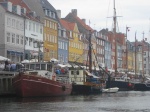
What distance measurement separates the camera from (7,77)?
53.9m

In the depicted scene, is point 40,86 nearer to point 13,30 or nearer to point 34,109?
point 34,109

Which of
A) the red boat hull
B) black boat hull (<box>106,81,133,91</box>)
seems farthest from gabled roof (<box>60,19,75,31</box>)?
the red boat hull

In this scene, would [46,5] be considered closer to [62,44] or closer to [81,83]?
[62,44]

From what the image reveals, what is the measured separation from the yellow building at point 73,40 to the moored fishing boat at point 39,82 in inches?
2214

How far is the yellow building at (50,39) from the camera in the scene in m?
97.2

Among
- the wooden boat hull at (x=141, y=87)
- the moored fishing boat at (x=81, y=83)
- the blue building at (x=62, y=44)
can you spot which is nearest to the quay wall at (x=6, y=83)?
the moored fishing boat at (x=81, y=83)

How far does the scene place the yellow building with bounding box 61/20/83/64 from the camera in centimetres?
11400

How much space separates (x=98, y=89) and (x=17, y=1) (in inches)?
1257

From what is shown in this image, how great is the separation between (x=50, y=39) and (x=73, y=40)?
16.6 metres

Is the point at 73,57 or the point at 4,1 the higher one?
the point at 4,1

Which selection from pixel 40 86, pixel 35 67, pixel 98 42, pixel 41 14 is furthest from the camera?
pixel 98 42

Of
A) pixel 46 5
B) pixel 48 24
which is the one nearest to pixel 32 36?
pixel 48 24

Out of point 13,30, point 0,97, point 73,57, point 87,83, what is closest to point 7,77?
point 0,97

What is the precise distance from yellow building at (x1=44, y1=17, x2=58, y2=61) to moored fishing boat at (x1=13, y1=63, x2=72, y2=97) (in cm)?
3880
